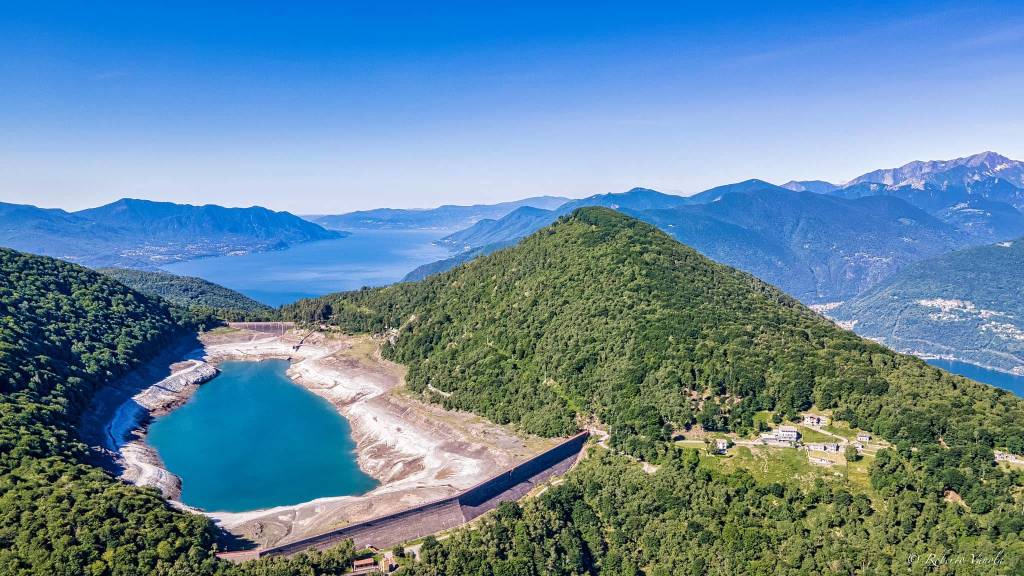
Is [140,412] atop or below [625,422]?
below

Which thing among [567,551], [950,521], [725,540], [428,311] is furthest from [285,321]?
[950,521]

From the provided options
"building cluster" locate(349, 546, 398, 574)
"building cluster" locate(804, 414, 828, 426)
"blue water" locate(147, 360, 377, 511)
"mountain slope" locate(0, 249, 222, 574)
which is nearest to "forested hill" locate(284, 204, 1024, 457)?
"building cluster" locate(804, 414, 828, 426)

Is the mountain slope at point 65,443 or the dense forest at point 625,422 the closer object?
the mountain slope at point 65,443

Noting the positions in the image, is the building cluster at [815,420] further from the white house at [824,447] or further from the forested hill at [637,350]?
the white house at [824,447]

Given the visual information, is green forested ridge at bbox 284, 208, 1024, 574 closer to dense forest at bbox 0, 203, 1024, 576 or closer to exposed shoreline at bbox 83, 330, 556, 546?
dense forest at bbox 0, 203, 1024, 576

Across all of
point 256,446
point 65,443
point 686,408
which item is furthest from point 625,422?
point 65,443

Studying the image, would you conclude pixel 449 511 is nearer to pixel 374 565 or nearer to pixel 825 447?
pixel 374 565

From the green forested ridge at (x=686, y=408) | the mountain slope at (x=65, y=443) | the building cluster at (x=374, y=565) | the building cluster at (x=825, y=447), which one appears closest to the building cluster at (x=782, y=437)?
the building cluster at (x=825, y=447)
